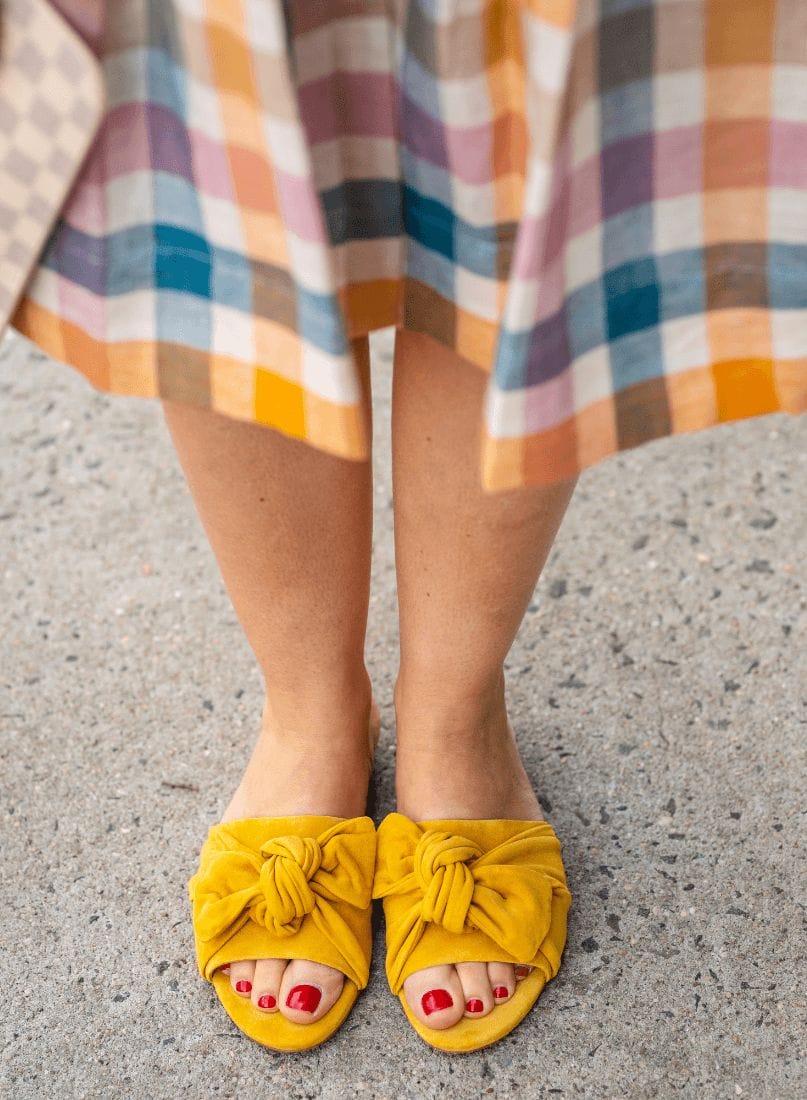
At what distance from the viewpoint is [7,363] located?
58.1 inches

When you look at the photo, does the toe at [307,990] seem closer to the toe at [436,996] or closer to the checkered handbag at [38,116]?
the toe at [436,996]

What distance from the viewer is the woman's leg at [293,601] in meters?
0.70

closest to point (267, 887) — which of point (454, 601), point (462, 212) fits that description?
point (454, 601)

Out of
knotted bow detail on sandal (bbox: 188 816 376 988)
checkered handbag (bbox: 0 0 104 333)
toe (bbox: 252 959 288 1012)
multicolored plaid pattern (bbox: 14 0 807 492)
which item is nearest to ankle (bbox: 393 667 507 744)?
knotted bow detail on sandal (bbox: 188 816 376 988)

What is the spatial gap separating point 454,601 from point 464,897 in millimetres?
251

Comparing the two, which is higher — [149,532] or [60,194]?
[60,194]

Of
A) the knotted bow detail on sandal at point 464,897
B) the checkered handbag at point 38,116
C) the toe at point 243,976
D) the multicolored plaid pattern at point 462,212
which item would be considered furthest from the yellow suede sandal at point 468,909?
the checkered handbag at point 38,116

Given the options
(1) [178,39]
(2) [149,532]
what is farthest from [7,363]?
(1) [178,39]

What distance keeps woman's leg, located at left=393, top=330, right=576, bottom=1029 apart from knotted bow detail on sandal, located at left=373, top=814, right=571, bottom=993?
17 millimetres

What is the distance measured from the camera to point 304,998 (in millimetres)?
830

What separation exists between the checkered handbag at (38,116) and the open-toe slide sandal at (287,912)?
1.72 feet

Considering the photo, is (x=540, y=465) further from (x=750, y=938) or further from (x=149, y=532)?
(x=149, y=532)

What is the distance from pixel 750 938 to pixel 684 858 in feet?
0.29

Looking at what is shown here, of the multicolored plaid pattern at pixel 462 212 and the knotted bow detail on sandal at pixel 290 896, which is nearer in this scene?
the multicolored plaid pattern at pixel 462 212
